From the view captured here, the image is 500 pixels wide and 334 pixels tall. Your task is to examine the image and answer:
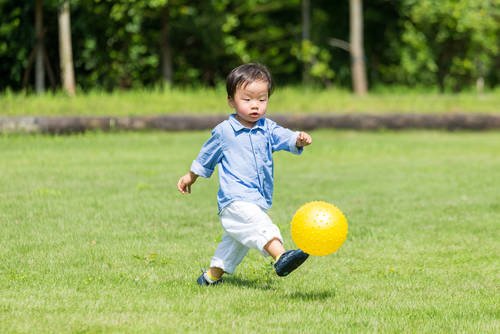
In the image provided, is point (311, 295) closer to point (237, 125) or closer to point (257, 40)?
point (237, 125)

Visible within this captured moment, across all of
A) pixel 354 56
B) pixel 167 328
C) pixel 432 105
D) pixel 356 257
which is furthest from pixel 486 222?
pixel 354 56

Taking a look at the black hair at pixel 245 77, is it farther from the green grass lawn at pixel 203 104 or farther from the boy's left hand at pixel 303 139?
the green grass lawn at pixel 203 104

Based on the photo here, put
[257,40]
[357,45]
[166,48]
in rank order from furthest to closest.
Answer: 1. [257,40]
2. [166,48]
3. [357,45]

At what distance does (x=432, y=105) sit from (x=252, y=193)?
17.6m

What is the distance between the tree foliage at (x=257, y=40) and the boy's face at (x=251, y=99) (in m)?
17.9

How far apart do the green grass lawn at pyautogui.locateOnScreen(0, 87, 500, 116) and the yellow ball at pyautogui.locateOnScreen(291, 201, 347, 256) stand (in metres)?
13.9

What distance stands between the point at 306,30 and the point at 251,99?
1009 inches

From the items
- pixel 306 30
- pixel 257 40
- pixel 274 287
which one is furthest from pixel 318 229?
pixel 257 40

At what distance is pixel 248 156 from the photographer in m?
6.28

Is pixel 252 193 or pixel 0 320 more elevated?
pixel 252 193

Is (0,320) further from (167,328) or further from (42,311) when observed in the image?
(167,328)

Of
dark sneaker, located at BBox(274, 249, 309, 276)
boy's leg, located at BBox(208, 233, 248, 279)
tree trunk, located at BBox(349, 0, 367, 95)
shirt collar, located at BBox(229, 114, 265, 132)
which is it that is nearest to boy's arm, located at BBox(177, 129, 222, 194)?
shirt collar, located at BBox(229, 114, 265, 132)

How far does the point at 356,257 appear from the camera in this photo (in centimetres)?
773

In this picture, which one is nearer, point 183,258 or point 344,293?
point 344,293
